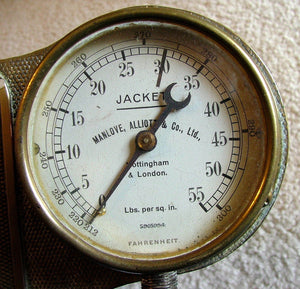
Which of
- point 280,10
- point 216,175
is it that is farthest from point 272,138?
point 280,10

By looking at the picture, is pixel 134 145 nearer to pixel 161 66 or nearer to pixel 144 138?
pixel 144 138

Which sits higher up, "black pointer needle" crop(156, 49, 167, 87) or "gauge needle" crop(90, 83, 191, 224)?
"black pointer needle" crop(156, 49, 167, 87)

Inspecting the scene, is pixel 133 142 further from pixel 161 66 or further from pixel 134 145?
pixel 161 66

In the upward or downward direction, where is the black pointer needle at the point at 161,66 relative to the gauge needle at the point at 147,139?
upward

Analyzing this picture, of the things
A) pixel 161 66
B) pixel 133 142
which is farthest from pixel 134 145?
pixel 161 66

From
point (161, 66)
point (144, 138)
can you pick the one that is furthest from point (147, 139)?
point (161, 66)

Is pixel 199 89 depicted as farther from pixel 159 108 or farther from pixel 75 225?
pixel 75 225
